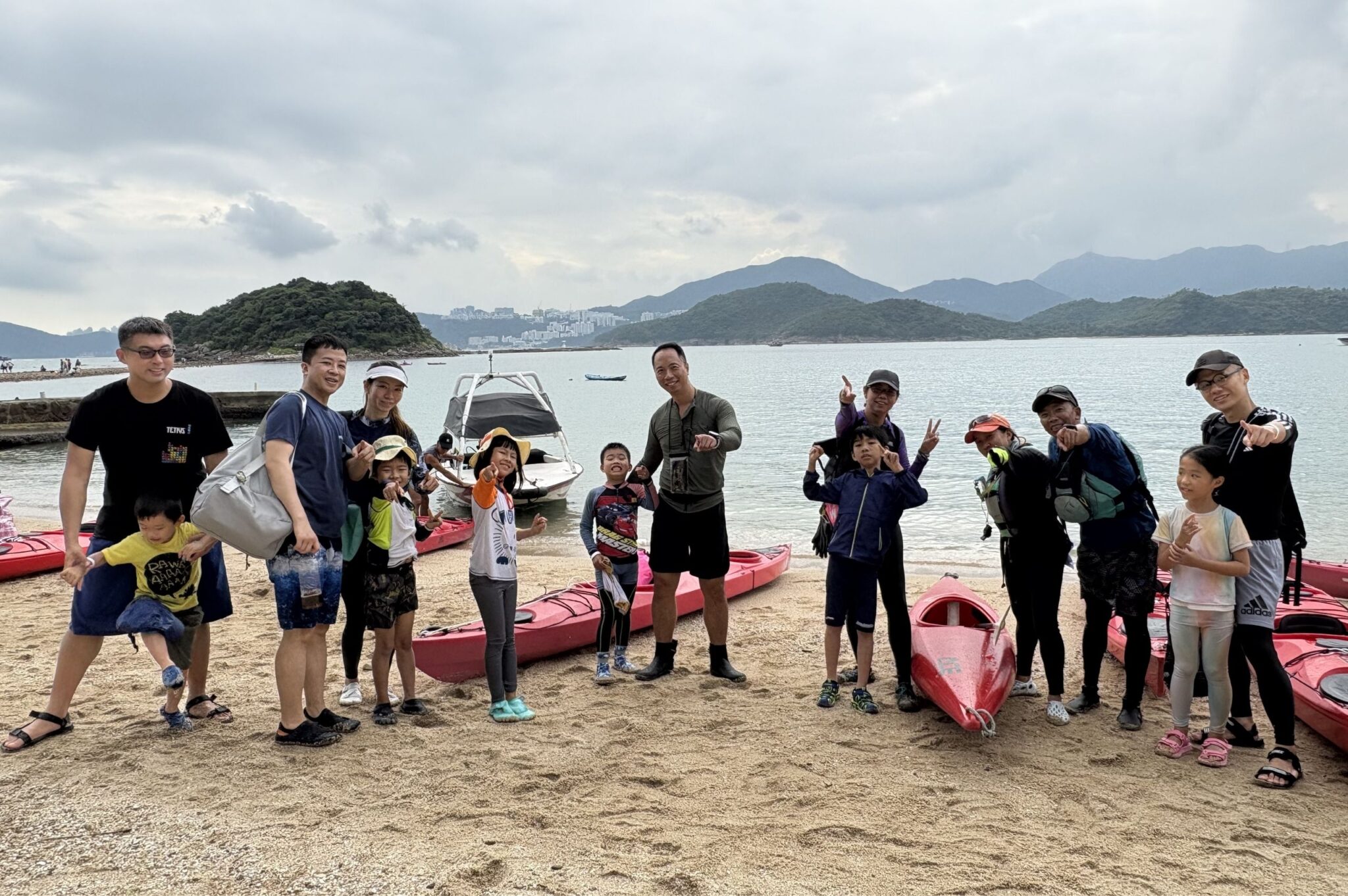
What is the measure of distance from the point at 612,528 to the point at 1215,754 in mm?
3661

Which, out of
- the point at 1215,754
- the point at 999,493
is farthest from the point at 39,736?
the point at 1215,754

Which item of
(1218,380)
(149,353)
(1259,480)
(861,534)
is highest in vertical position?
(149,353)

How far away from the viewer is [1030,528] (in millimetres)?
4723

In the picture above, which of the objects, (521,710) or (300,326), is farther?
(300,326)

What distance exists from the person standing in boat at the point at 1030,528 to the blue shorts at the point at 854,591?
0.82m

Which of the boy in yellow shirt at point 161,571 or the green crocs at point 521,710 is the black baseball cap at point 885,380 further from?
the boy in yellow shirt at point 161,571

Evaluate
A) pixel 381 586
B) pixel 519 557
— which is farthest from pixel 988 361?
pixel 381 586

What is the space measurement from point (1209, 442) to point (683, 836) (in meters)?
3.37

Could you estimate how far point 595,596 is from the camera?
6699mm

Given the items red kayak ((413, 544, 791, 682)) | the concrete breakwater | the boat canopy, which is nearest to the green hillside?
the concrete breakwater

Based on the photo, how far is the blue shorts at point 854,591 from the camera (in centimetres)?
500

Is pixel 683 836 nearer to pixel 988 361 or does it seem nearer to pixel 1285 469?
pixel 1285 469

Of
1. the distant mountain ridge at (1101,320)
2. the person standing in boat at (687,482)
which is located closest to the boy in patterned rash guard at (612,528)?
the person standing in boat at (687,482)

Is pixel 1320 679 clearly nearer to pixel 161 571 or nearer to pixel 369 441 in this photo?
pixel 369 441
